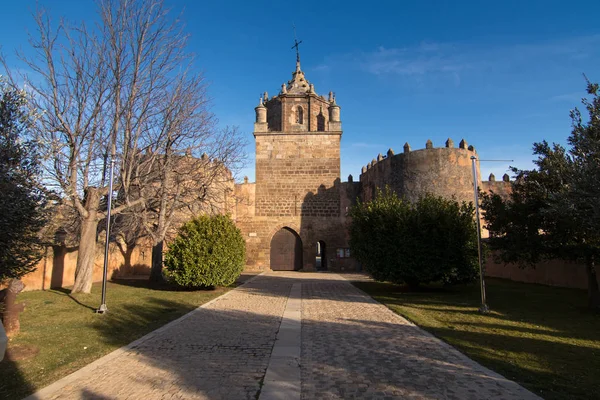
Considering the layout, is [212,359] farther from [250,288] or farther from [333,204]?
[333,204]

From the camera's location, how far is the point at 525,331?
7656mm

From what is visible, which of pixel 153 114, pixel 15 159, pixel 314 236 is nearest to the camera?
pixel 15 159

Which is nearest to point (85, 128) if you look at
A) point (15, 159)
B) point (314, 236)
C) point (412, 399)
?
point (15, 159)

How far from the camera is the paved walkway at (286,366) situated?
4.31 meters

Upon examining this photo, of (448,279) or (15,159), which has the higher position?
(15,159)

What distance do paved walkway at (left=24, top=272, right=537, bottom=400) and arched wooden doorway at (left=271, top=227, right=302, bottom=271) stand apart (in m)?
18.1

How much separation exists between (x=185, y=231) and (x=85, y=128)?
195 inches

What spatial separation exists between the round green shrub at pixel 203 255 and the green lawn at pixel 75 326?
59cm

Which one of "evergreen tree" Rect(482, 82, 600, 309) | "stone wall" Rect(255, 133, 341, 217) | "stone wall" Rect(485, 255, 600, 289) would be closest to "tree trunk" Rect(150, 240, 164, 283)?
"stone wall" Rect(255, 133, 341, 217)

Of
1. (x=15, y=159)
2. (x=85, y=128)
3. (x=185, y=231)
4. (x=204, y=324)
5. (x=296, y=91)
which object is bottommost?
(x=204, y=324)

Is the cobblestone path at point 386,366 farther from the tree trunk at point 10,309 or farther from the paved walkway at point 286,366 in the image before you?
the tree trunk at point 10,309

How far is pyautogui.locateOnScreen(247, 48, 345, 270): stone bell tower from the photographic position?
26594 millimetres

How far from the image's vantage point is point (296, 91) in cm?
3050

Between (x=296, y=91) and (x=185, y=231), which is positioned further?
(x=296, y=91)
